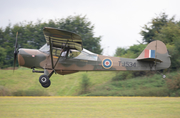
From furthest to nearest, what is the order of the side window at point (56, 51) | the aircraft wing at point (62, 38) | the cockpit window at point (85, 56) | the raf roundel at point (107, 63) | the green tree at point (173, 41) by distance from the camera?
the green tree at point (173, 41) < the raf roundel at point (107, 63) < the cockpit window at point (85, 56) < the side window at point (56, 51) < the aircraft wing at point (62, 38)

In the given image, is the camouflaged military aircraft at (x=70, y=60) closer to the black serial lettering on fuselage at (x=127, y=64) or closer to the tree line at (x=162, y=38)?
the black serial lettering on fuselage at (x=127, y=64)

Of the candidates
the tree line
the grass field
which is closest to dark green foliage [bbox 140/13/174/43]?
the tree line

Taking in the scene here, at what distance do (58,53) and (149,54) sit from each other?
4.53 meters

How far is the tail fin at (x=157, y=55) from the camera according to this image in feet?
33.3

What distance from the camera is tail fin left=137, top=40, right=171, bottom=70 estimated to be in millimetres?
10164

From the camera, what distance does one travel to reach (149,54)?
1037 centimetres

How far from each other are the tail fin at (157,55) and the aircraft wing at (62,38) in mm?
3367

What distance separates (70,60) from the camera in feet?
31.3

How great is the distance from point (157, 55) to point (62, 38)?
5.01 metres

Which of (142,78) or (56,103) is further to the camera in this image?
(142,78)

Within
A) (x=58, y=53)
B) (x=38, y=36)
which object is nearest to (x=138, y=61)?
(x=58, y=53)

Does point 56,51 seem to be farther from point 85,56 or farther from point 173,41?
point 173,41

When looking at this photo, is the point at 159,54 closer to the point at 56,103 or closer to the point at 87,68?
the point at 87,68

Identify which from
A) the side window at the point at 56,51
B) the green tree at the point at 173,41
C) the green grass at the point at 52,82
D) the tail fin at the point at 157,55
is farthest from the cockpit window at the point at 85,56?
the green tree at the point at 173,41
